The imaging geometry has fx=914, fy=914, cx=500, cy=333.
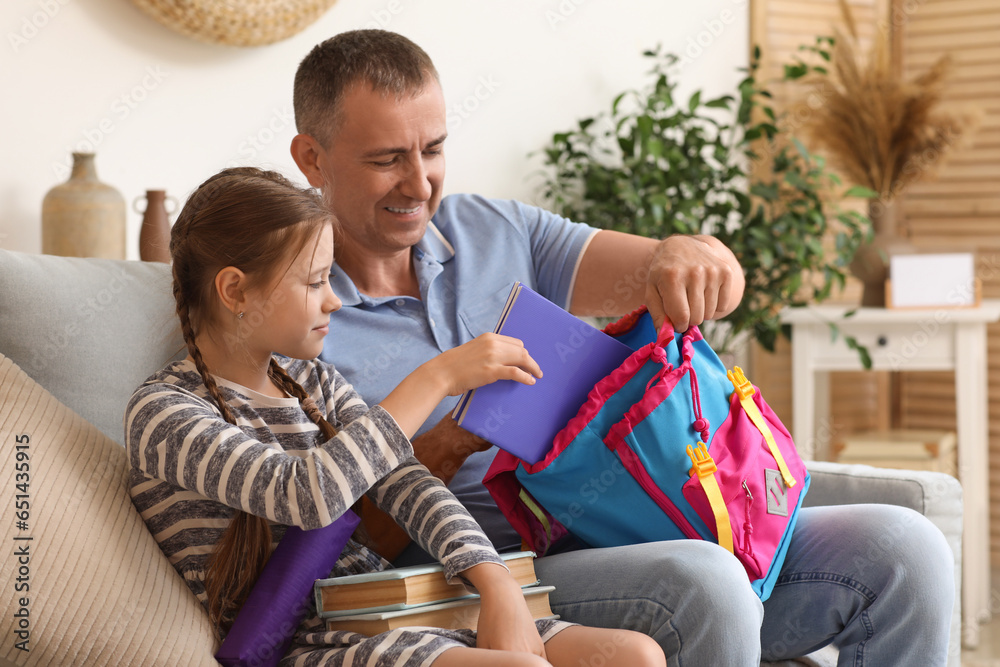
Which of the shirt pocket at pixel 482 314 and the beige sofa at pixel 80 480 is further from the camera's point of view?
the shirt pocket at pixel 482 314

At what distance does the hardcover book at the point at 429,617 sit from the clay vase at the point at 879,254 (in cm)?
187

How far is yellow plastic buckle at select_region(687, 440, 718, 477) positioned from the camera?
1.00m

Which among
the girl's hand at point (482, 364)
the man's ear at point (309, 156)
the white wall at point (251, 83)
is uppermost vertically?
the white wall at point (251, 83)

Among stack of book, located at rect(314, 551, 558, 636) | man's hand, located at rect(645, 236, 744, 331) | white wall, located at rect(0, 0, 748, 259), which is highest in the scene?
white wall, located at rect(0, 0, 748, 259)

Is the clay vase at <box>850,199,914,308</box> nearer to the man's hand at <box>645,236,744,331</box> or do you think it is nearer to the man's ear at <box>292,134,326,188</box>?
the man's hand at <box>645,236,744,331</box>

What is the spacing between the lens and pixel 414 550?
1.17m

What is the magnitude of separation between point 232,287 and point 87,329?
263 millimetres

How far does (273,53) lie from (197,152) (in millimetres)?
269

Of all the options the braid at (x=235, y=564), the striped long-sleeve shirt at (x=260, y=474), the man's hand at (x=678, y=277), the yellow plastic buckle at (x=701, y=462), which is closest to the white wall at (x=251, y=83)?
the man's hand at (x=678, y=277)

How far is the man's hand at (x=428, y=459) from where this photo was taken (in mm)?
1125

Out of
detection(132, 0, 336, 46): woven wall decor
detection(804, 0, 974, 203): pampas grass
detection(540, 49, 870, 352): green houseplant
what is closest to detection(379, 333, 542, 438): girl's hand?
detection(132, 0, 336, 46): woven wall decor

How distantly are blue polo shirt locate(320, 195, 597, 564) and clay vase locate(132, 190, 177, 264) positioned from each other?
406 millimetres

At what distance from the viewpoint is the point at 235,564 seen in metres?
0.93

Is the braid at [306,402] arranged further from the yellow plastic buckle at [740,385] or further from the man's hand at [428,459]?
the yellow plastic buckle at [740,385]
